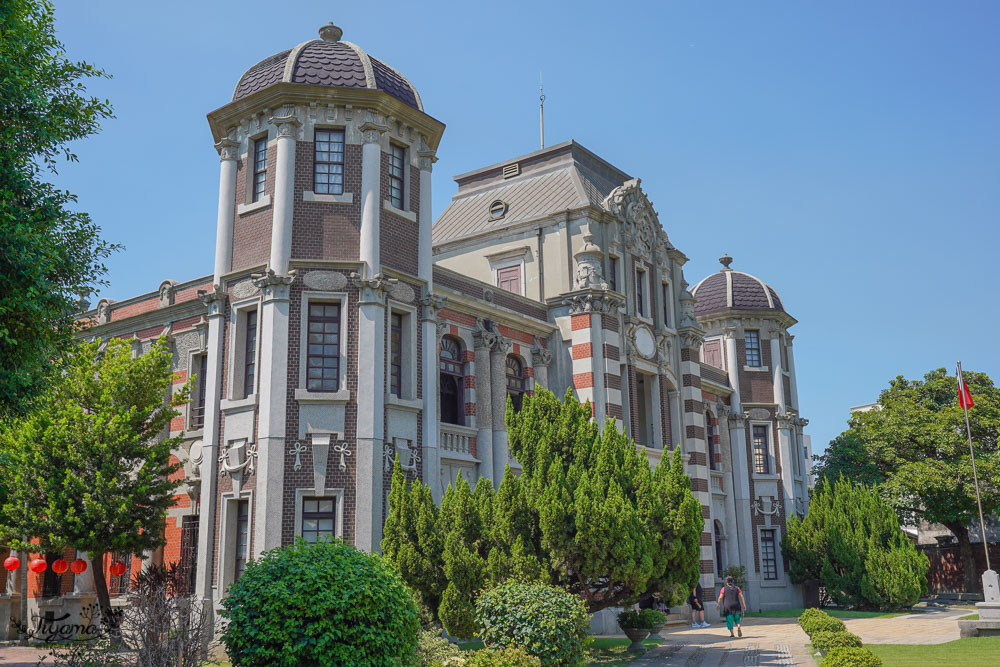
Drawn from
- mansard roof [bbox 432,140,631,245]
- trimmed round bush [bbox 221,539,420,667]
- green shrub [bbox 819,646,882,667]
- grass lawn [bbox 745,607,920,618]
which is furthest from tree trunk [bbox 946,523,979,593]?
trimmed round bush [bbox 221,539,420,667]

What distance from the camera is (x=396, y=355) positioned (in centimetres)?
2153

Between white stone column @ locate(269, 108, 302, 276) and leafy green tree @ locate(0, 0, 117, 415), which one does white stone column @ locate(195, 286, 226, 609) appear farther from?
leafy green tree @ locate(0, 0, 117, 415)

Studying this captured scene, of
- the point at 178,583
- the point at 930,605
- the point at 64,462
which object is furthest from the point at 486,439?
the point at 930,605

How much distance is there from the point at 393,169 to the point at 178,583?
37.7 feet

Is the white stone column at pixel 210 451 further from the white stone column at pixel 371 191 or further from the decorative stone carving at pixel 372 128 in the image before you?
the decorative stone carving at pixel 372 128

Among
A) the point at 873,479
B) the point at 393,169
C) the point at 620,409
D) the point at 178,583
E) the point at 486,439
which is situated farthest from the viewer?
the point at 873,479

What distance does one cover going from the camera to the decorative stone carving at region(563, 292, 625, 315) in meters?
27.2

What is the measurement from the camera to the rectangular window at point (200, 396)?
23.1 metres

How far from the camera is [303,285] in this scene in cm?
2052

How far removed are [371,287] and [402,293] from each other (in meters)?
1.21

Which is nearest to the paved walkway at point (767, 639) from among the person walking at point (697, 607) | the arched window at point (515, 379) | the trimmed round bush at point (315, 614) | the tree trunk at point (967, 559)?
the person walking at point (697, 607)

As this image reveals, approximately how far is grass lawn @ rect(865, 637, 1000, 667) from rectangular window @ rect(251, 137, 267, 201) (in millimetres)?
17495

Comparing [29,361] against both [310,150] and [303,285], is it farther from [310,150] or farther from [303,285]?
[310,150]

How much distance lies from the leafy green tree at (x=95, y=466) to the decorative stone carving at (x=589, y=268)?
12419 mm
